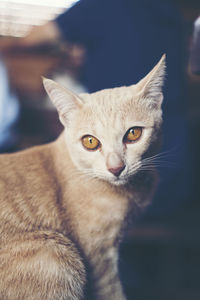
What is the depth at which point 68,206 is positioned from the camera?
79cm

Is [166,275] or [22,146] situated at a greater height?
[22,146]

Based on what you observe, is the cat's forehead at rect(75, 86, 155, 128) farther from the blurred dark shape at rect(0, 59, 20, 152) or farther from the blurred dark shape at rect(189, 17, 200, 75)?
the blurred dark shape at rect(0, 59, 20, 152)

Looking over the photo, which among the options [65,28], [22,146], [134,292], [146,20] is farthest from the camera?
[22,146]

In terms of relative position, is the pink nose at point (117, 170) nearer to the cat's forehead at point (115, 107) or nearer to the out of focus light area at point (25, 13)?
the cat's forehead at point (115, 107)

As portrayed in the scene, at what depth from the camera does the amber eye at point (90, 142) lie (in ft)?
2.30

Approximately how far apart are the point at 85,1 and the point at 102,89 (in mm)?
217

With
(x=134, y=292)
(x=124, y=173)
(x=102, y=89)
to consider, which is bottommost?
(x=134, y=292)

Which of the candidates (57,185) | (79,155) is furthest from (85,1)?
(57,185)

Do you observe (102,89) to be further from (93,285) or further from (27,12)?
(93,285)

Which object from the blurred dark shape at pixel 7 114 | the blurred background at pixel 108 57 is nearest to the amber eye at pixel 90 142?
the blurred background at pixel 108 57

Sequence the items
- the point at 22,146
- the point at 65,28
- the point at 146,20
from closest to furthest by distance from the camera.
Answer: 1. the point at 146,20
2. the point at 65,28
3. the point at 22,146

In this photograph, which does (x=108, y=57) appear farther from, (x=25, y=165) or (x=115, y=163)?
(x=25, y=165)

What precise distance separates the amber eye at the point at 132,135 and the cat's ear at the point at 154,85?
0.25ft

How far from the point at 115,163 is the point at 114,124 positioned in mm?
93
